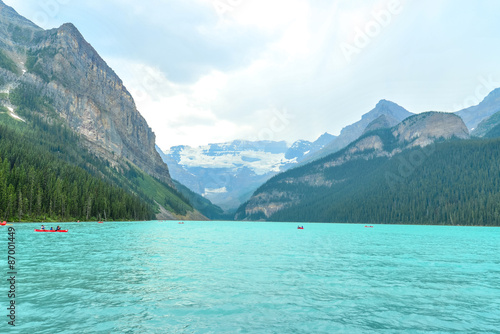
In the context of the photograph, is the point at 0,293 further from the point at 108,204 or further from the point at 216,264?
the point at 108,204

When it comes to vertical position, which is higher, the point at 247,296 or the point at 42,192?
the point at 42,192

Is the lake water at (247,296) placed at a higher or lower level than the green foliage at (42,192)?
lower

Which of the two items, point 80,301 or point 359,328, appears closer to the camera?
point 359,328

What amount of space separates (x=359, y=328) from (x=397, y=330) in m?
2.24

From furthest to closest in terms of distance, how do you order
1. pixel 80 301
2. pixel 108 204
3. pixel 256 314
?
pixel 108 204
pixel 80 301
pixel 256 314

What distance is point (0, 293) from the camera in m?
26.7

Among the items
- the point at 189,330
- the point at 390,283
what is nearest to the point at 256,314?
the point at 189,330

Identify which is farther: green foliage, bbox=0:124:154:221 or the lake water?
green foliage, bbox=0:124:154:221

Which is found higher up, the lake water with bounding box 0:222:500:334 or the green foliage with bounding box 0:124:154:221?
the green foliage with bounding box 0:124:154:221

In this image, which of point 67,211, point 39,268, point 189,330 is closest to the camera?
point 189,330

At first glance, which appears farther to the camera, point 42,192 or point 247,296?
point 42,192

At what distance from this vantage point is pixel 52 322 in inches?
794

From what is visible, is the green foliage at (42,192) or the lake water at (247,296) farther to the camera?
the green foliage at (42,192)

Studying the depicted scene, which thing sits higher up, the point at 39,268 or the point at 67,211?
the point at 67,211
